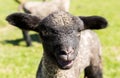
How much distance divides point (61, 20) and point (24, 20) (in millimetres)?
711

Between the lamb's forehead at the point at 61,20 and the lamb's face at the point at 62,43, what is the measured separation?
0.07 meters

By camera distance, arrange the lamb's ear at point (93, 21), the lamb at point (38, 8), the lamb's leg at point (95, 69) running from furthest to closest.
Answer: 1. the lamb at point (38, 8)
2. the lamb's leg at point (95, 69)
3. the lamb's ear at point (93, 21)

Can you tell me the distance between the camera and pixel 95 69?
9.30 m

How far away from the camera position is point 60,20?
6336 millimetres

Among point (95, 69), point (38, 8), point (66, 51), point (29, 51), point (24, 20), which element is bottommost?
point (29, 51)

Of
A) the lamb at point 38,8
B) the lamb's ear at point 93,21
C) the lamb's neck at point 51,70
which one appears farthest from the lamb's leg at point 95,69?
the lamb at point 38,8

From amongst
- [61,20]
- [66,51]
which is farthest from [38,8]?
[66,51]

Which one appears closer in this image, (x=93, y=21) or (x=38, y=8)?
(x=93, y=21)

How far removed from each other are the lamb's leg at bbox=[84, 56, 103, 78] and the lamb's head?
8.01 feet

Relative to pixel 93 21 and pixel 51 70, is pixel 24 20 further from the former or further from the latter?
pixel 93 21

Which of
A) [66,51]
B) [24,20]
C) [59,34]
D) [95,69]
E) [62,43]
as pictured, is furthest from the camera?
[95,69]

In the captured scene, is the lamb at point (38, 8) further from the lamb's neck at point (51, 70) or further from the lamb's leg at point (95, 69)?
the lamb's neck at point (51, 70)

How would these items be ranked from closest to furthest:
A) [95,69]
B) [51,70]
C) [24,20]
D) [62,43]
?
[62,43] < [24,20] < [51,70] < [95,69]

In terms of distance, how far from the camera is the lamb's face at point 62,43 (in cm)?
608
